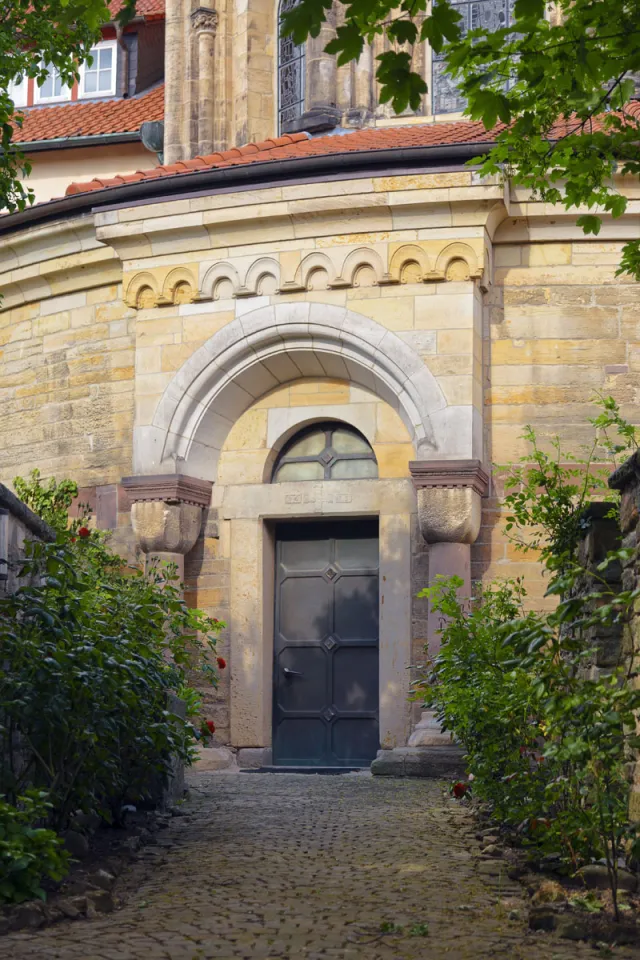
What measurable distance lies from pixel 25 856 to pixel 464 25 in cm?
1134

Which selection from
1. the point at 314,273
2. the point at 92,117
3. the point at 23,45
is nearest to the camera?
the point at 23,45

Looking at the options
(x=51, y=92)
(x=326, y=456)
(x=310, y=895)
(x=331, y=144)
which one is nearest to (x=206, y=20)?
(x=331, y=144)

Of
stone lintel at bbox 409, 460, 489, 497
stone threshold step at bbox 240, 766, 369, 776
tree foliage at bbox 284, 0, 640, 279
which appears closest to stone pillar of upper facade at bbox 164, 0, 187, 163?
stone lintel at bbox 409, 460, 489, 497

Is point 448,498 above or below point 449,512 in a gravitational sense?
above

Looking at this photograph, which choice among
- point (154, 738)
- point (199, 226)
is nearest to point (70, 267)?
point (199, 226)

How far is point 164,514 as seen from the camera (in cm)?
1189

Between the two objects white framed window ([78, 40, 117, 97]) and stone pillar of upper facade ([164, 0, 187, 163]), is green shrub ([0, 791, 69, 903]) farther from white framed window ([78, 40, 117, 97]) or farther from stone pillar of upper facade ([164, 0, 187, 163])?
white framed window ([78, 40, 117, 97])

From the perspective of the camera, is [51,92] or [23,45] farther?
[51,92]

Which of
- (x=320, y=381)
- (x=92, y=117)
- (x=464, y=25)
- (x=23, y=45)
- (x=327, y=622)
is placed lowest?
(x=327, y=622)

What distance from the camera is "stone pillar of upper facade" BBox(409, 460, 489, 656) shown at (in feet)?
36.3

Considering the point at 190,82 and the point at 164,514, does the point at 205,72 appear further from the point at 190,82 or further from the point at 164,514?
the point at 164,514

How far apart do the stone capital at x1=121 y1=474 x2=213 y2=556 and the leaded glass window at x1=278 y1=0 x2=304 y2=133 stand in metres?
4.97

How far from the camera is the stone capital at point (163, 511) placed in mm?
11891

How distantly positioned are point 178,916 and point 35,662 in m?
1.33
